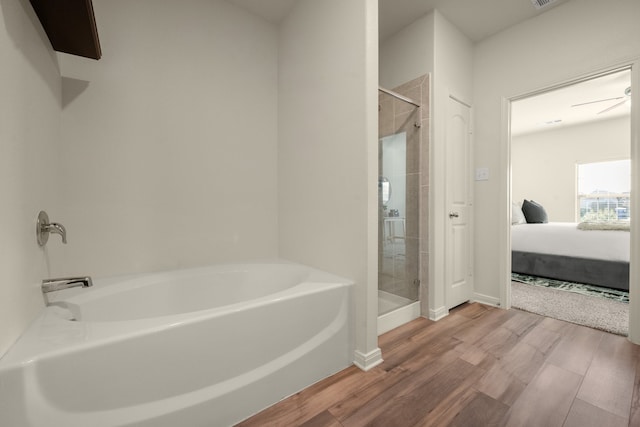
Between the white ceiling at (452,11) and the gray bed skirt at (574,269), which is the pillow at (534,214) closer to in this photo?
the gray bed skirt at (574,269)

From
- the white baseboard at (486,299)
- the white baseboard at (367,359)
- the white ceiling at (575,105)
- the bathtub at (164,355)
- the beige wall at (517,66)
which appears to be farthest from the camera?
the white ceiling at (575,105)

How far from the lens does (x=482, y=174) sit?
262 centimetres

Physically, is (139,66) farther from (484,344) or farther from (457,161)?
(484,344)

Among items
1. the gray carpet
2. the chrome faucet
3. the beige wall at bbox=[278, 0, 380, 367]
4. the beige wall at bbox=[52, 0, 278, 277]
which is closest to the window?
the gray carpet

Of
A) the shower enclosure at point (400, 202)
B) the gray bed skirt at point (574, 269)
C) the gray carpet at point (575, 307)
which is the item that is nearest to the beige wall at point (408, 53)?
the shower enclosure at point (400, 202)

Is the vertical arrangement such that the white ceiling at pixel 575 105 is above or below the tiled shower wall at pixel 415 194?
above

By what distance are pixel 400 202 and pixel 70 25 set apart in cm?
228

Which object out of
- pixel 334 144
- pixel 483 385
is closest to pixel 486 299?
pixel 483 385

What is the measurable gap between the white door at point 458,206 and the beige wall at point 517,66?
0.40 feet

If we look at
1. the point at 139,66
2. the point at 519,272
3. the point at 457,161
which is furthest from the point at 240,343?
the point at 519,272

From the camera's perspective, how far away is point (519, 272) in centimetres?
370

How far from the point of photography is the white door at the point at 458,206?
95.2 inches

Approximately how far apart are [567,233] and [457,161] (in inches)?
83.1

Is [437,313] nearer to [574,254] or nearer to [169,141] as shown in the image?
[574,254]
